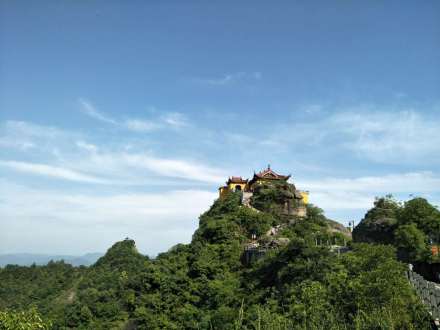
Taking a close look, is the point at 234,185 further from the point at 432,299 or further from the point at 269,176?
the point at 432,299

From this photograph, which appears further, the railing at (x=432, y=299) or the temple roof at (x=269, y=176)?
the temple roof at (x=269, y=176)

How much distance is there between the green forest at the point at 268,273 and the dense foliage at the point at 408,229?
8 centimetres

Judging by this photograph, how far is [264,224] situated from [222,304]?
1212cm

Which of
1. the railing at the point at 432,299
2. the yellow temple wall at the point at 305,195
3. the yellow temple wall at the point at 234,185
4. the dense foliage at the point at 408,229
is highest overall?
the yellow temple wall at the point at 234,185

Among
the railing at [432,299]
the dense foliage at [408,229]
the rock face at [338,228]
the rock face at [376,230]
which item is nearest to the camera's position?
the railing at [432,299]

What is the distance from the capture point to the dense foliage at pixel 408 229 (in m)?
29.3

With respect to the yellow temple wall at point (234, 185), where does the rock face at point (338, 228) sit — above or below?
below

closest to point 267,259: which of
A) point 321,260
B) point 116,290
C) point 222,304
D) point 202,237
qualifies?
point 222,304

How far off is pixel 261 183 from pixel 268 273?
18.6 meters

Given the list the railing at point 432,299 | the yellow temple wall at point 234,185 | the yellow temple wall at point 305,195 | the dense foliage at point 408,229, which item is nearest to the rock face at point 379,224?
the dense foliage at point 408,229

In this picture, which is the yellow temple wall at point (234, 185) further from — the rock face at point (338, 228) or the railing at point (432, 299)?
the railing at point (432, 299)

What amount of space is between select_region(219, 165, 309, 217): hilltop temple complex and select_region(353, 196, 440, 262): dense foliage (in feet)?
24.0

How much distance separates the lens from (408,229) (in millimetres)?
30234

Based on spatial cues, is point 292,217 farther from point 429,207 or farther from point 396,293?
point 396,293
